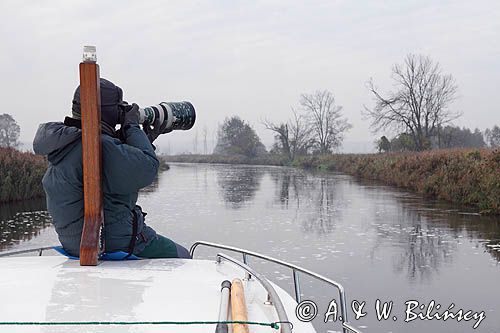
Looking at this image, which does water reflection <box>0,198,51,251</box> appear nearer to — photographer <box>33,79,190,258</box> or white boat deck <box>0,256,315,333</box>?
photographer <box>33,79,190,258</box>

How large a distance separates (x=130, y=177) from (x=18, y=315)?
1028 mm

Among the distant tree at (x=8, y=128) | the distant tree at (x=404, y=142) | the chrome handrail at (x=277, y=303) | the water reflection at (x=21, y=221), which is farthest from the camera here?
the distant tree at (x=8, y=128)

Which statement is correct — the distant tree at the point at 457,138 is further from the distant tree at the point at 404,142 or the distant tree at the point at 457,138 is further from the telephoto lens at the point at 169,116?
the telephoto lens at the point at 169,116

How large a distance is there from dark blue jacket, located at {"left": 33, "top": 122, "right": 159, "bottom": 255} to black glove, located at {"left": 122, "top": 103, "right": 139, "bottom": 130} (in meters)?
0.05

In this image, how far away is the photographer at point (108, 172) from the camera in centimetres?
295

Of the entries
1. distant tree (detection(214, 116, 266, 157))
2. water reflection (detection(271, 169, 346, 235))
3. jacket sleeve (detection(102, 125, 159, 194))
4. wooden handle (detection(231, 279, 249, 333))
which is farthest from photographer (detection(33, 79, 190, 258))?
distant tree (detection(214, 116, 266, 157))

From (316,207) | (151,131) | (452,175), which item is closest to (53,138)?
(151,131)

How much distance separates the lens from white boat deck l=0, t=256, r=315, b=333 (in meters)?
2.04

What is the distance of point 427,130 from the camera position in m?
43.9

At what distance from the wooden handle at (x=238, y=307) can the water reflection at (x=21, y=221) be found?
26.0ft

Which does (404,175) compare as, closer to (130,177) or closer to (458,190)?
(458,190)

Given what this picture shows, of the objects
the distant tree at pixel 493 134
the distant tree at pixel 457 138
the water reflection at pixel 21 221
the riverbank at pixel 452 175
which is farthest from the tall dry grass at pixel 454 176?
the distant tree at pixel 493 134

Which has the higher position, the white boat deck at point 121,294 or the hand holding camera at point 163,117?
the hand holding camera at point 163,117

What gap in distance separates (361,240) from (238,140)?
236ft
